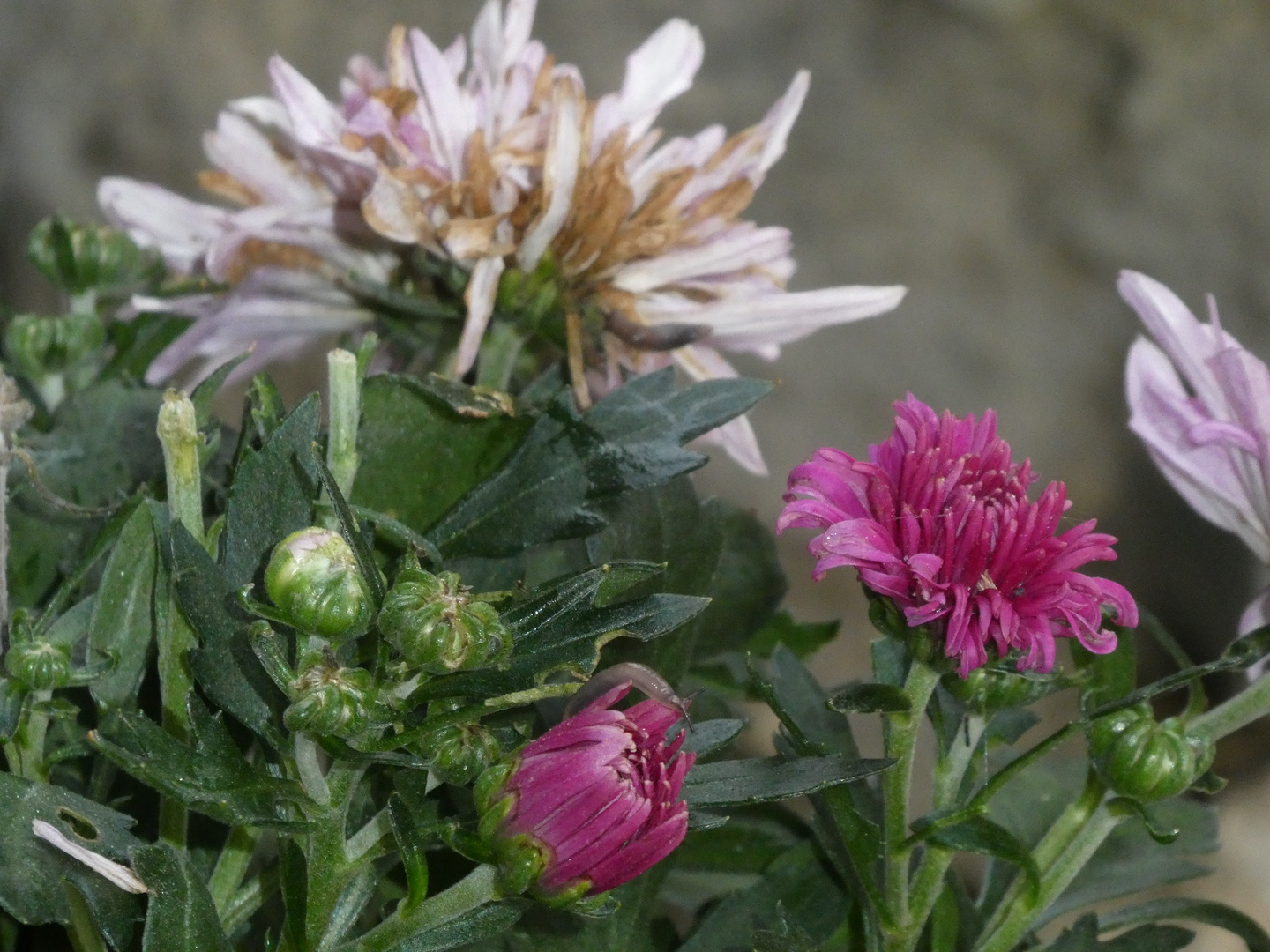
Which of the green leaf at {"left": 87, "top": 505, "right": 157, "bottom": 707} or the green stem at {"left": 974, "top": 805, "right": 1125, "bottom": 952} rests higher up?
the green leaf at {"left": 87, "top": 505, "right": 157, "bottom": 707}

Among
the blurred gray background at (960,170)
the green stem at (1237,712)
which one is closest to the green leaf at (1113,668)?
the green stem at (1237,712)

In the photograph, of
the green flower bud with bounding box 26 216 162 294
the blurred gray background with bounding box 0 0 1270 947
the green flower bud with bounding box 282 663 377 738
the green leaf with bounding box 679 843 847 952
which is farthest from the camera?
the blurred gray background with bounding box 0 0 1270 947

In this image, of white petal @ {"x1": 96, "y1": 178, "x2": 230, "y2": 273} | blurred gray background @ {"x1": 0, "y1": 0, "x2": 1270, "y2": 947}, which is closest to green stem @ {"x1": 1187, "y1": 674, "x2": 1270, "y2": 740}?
white petal @ {"x1": 96, "y1": 178, "x2": 230, "y2": 273}

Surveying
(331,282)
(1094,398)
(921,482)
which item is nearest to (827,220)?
(1094,398)

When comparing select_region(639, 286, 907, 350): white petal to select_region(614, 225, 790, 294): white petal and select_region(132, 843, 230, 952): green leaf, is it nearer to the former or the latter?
select_region(614, 225, 790, 294): white petal

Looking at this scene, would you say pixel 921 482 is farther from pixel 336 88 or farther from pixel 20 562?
pixel 336 88

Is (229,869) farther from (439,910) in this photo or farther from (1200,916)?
(1200,916)
